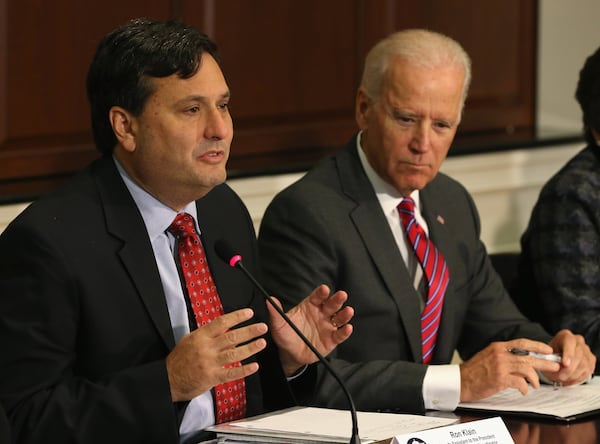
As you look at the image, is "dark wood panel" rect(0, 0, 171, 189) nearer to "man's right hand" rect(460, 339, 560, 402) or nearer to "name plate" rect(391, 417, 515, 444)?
"man's right hand" rect(460, 339, 560, 402)

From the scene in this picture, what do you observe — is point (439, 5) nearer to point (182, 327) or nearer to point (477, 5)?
point (477, 5)

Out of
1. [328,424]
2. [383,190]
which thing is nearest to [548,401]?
[328,424]

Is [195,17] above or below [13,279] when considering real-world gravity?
above

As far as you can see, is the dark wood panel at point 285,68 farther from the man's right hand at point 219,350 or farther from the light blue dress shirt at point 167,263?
the man's right hand at point 219,350

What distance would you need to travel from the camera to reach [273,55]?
14.0 ft

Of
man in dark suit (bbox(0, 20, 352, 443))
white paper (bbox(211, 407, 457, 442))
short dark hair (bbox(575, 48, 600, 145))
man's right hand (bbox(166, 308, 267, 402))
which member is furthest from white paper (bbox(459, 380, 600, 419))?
short dark hair (bbox(575, 48, 600, 145))

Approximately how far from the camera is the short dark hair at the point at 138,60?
2498mm

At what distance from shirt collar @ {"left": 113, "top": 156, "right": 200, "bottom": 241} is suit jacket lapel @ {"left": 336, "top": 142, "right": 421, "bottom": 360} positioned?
0.69 metres

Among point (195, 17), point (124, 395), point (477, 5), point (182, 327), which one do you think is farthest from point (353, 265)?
point (477, 5)

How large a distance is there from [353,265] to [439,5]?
1925mm

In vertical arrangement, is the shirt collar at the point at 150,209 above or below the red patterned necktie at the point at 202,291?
above

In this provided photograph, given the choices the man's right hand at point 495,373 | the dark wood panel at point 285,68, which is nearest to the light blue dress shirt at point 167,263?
the man's right hand at point 495,373

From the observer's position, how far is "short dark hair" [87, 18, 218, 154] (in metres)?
2.50

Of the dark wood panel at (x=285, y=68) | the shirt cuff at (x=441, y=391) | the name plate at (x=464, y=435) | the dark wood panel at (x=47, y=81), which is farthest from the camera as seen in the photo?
the dark wood panel at (x=285, y=68)
